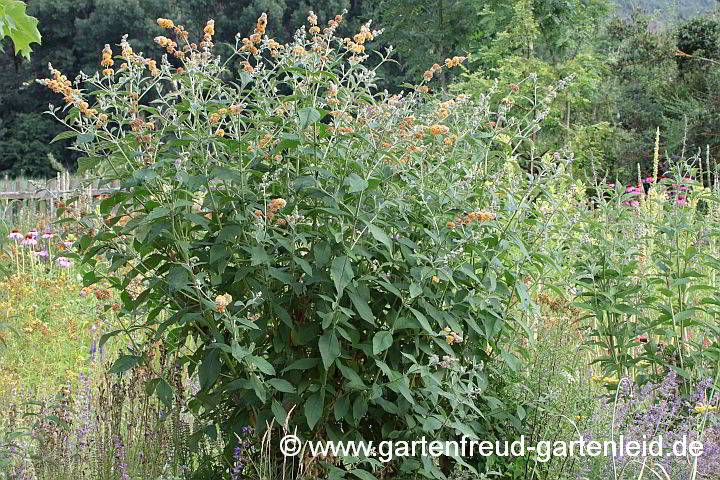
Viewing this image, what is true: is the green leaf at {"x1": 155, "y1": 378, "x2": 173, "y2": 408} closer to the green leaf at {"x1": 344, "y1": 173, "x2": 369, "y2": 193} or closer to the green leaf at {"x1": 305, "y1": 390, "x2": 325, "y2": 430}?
the green leaf at {"x1": 305, "y1": 390, "x2": 325, "y2": 430}

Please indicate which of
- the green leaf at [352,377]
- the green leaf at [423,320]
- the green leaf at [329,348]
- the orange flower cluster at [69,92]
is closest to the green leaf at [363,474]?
the green leaf at [352,377]

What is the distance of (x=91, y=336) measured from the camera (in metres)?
5.39

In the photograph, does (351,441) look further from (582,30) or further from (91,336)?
(582,30)

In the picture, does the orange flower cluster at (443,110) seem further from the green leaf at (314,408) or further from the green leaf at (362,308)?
the green leaf at (314,408)

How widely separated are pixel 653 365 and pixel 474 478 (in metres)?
1.30

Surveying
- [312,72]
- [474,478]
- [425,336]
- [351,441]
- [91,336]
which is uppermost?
[312,72]

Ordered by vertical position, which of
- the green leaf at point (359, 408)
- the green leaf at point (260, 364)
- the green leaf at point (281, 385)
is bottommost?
the green leaf at point (359, 408)

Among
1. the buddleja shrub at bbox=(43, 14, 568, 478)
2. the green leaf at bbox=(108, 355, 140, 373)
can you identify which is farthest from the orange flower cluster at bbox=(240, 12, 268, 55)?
the green leaf at bbox=(108, 355, 140, 373)

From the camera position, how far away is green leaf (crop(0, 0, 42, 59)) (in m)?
1.92

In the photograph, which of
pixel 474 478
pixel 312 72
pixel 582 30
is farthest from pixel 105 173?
pixel 582 30

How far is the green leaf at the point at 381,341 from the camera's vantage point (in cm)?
249

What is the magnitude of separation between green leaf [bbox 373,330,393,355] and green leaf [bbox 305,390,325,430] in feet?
0.85

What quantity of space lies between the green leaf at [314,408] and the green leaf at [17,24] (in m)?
1.39

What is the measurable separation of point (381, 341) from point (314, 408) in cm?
32
